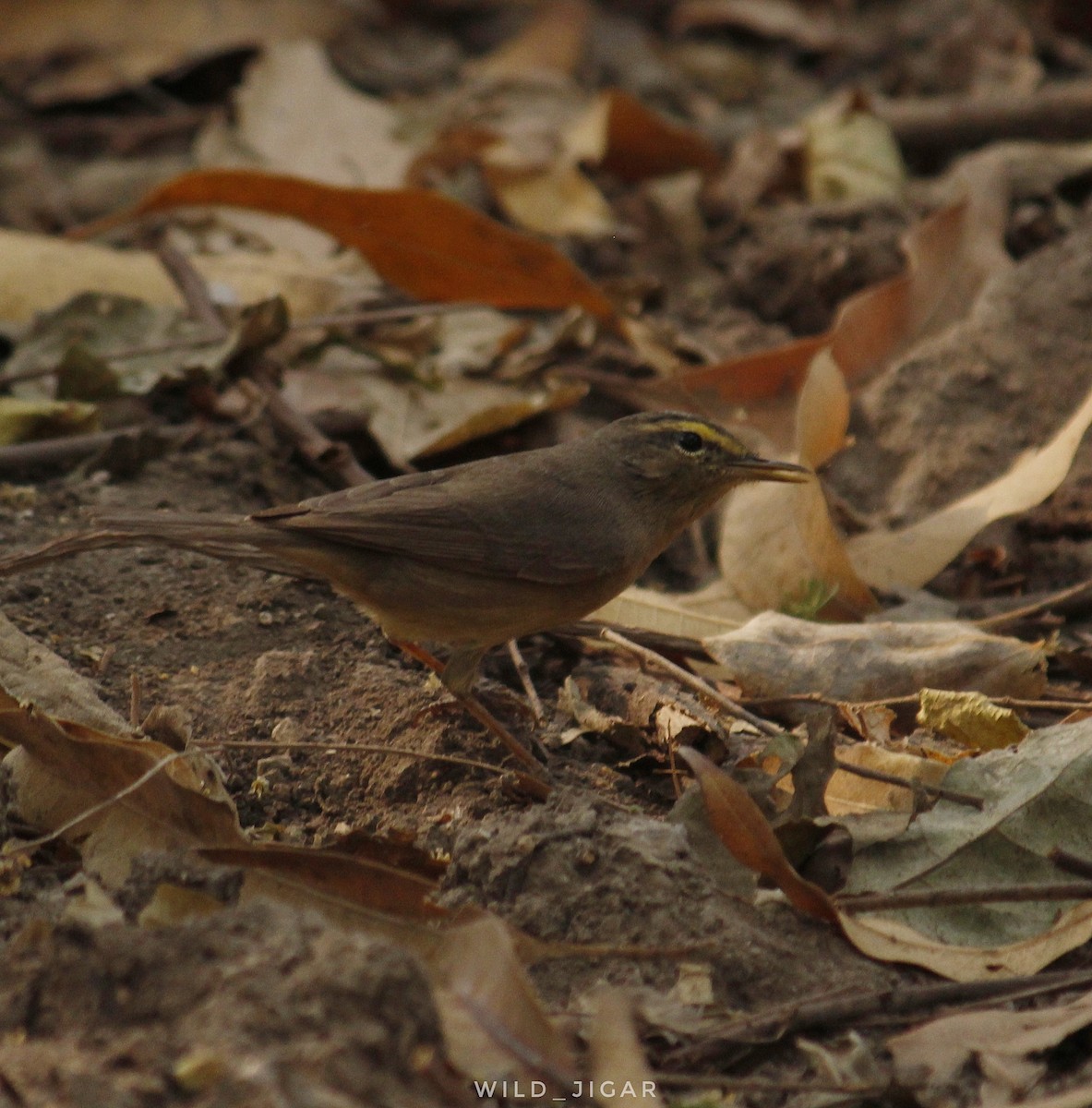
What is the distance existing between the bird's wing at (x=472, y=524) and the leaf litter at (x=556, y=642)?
0.45 m

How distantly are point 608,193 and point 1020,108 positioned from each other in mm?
2456

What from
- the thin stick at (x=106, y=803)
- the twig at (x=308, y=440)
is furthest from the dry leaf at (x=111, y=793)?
the twig at (x=308, y=440)

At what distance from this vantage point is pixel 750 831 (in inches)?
148

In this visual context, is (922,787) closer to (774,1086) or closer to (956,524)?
(774,1086)

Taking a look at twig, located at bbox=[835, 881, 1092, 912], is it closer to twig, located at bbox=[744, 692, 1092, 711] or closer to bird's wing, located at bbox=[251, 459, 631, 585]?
twig, located at bbox=[744, 692, 1092, 711]

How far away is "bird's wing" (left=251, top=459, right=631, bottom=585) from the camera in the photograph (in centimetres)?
482

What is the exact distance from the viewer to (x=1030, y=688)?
4.81 m

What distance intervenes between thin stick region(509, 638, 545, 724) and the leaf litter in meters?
0.08

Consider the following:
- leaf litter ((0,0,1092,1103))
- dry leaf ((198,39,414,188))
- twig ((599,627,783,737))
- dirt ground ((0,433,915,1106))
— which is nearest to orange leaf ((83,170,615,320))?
leaf litter ((0,0,1092,1103))

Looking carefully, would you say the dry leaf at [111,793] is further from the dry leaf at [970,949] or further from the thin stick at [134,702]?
the dry leaf at [970,949]

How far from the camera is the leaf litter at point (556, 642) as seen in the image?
3.15 metres

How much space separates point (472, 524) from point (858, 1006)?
217cm

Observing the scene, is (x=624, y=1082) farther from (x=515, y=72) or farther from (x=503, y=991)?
(x=515, y=72)

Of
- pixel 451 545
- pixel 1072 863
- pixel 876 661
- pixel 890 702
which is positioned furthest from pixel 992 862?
pixel 451 545
